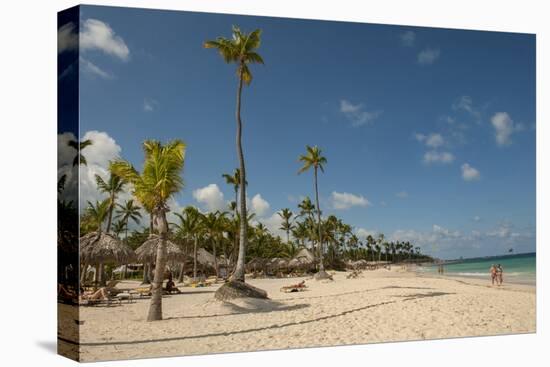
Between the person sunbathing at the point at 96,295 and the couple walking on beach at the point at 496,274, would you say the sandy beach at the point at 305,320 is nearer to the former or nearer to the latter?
the person sunbathing at the point at 96,295

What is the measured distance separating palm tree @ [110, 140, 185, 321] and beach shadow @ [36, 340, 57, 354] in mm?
2014

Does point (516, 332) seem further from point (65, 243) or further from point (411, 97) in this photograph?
point (65, 243)

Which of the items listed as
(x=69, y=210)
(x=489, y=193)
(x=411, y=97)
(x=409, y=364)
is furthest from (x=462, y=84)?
(x=69, y=210)

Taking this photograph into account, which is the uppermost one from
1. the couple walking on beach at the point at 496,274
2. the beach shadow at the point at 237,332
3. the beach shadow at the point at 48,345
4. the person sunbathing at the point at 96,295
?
the person sunbathing at the point at 96,295

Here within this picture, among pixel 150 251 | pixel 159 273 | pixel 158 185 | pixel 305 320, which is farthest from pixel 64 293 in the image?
pixel 150 251

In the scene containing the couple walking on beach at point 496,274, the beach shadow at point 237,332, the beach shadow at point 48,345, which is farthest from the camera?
the couple walking on beach at point 496,274

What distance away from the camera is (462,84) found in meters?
14.0

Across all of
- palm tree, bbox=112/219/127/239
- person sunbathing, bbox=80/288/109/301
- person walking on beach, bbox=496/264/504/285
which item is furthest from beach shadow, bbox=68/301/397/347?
person walking on beach, bbox=496/264/504/285

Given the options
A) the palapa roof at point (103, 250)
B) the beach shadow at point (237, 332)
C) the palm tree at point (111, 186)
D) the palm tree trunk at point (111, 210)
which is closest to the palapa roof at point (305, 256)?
the palapa roof at point (103, 250)

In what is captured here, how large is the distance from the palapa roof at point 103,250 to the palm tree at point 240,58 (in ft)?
9.63

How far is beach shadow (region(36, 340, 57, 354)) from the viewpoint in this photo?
440 inches

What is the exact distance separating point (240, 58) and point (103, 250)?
5454 mm

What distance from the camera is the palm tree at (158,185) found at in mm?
11320

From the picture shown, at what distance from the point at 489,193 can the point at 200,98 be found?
7707mm
